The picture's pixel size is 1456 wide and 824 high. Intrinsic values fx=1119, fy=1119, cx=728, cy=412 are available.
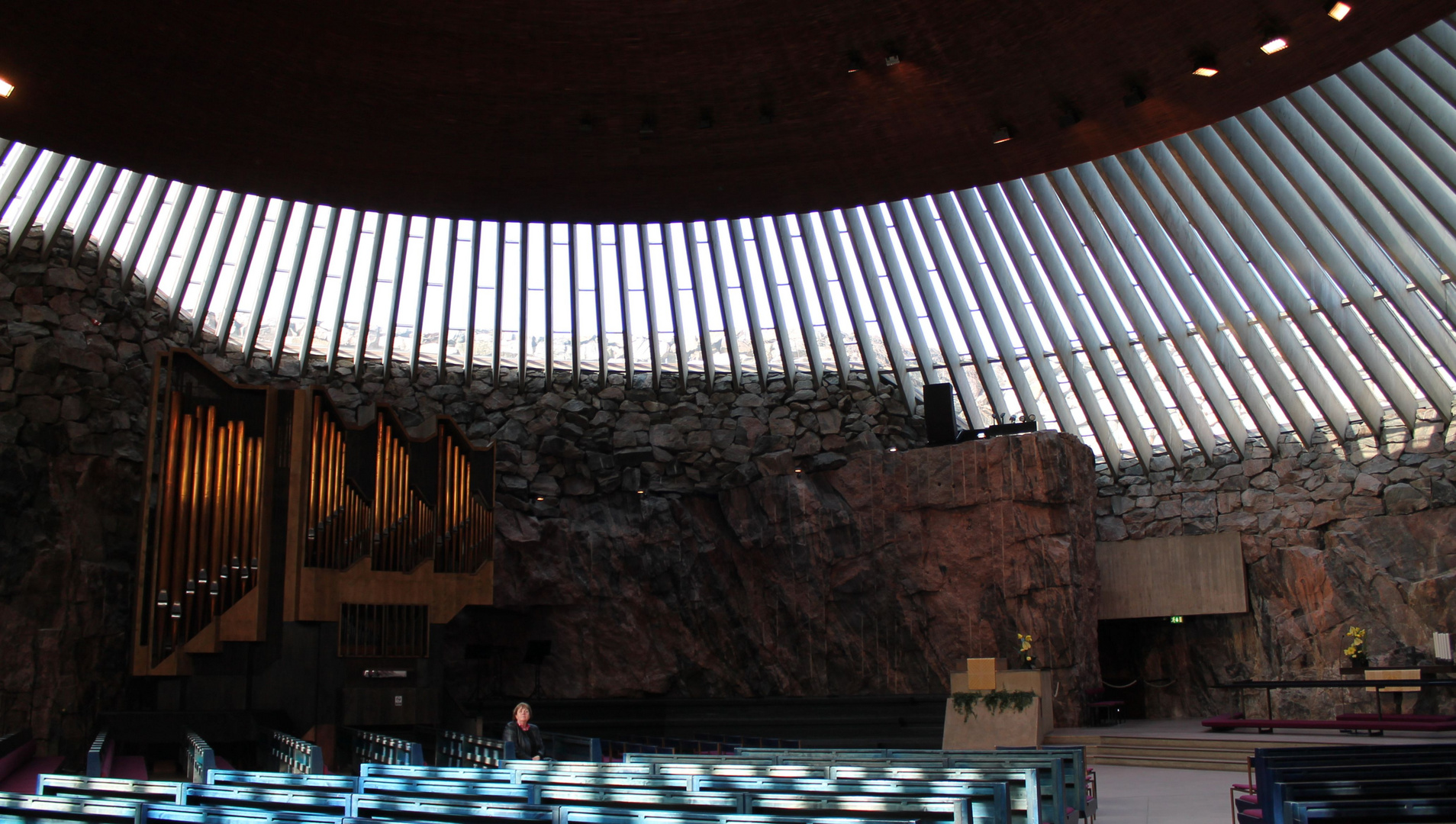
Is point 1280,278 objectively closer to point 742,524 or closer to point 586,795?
point 742,524

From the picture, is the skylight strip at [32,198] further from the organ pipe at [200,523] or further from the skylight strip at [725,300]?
the skylight strip at [725,300]

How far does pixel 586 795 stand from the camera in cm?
479

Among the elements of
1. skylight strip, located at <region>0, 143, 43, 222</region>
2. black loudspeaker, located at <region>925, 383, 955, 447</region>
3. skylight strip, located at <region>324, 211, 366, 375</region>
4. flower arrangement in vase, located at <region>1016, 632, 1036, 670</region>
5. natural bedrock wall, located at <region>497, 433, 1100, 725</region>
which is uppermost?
skylight strip, located at <region>0, 143, 43, 222</region>

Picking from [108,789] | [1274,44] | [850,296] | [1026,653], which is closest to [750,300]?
[850,296]

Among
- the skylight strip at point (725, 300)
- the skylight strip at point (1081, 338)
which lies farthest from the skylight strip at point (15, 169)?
the skylight strip at point (1081, 338)

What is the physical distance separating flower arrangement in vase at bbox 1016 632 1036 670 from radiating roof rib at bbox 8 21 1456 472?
3487 mm

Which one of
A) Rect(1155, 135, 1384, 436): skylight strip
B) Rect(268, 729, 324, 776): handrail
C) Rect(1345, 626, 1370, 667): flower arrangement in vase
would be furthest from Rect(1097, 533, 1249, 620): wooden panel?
Rect(268, 729, 324, 776): handrail

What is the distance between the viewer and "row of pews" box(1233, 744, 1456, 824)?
441 cm

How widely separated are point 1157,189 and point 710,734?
9159 millimetres

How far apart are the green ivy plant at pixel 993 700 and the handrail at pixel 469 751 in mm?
5725

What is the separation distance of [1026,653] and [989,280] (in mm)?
4971

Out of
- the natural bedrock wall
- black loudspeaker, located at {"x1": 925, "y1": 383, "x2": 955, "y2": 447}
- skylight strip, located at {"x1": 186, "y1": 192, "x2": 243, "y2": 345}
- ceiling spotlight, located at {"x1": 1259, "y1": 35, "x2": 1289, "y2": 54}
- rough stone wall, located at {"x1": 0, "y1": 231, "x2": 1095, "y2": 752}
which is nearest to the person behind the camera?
ceiling spotlight, located at {"x1": 1259, "y1": 35, "x2": 1289, "y2": 54}

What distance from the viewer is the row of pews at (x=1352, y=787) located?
14.5ft

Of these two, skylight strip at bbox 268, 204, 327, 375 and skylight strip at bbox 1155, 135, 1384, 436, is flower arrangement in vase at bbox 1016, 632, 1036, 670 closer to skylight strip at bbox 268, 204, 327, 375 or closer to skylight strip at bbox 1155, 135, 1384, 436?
skylight strip at bbox 1155, 135, 1384, 436
